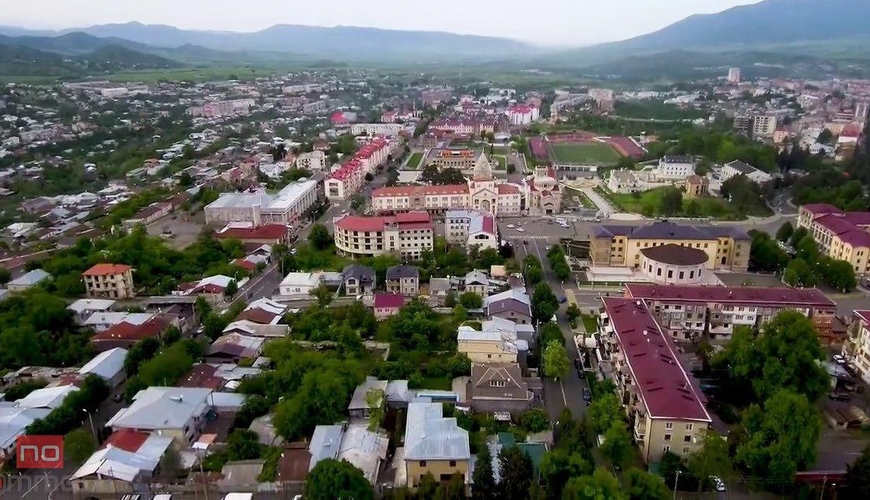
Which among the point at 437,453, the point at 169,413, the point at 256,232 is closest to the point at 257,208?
the point at 256,232

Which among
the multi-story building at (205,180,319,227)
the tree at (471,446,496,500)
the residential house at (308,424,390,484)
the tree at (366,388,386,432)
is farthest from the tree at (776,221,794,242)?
Answer: the multi-story building at (205,180,319,227)

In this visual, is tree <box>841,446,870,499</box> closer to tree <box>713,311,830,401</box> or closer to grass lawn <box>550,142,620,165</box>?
tree <box>713,311,830,401</box>

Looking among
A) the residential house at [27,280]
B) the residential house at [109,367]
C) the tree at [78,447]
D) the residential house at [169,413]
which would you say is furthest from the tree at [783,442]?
the residential house at [27,280]

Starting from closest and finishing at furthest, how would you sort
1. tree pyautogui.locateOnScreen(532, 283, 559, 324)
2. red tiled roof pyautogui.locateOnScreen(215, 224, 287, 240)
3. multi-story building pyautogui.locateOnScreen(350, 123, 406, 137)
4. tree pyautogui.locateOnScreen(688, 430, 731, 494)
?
1. tree pyautogui.locateOnScreen(688, 430, 731, 494)
2. tree pyautogui.locateOnScreen(532, 283, 559, 324)
3. red tiled roof pyautogui.locateOnScreen(215, 224, 287, 240)
4. multi-story building pyautogui.locateOnScreen(350, 123, 406, 137)

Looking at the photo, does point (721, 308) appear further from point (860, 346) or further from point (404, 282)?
point (404, 282)

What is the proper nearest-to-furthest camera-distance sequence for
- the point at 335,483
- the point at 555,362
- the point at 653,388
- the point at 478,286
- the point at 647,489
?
the point at 647,489 < the point at 335,483 < the point at 653,388 < the point at 555,362 < the point at 478,286

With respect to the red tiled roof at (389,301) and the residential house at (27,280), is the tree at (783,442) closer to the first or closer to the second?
the red tiled roof at (389,301)
